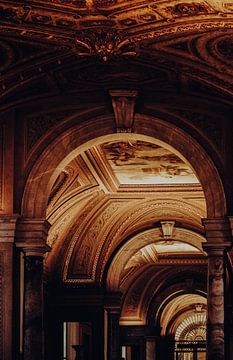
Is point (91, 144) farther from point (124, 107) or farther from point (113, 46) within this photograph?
point (113, 46)

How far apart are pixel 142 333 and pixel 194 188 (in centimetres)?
1291

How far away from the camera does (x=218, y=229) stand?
19031 millimetres

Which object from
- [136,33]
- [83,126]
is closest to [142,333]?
[83,126]

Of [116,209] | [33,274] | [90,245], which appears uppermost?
[116,209]

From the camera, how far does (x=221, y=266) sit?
62.7ft

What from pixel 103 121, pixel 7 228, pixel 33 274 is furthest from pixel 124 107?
pixel 33 274

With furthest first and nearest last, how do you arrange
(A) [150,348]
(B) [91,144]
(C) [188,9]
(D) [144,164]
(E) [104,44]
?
(A) [150,348] → (D) [144,164] → (B) [91,144] → (E) [104,44] → (C) [188,9]

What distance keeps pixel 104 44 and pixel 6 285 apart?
416 centimetres

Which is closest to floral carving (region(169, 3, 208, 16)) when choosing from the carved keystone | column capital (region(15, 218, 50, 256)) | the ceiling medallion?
the ceiling medallion

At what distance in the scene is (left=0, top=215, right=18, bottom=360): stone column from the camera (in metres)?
18.7

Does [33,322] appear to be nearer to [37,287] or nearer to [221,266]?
[37,287]

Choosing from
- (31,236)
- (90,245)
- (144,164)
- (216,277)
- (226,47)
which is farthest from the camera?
(90,245)

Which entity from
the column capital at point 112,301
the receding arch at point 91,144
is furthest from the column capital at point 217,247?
the column capital at point 112,301

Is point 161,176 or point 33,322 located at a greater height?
point 161,176
